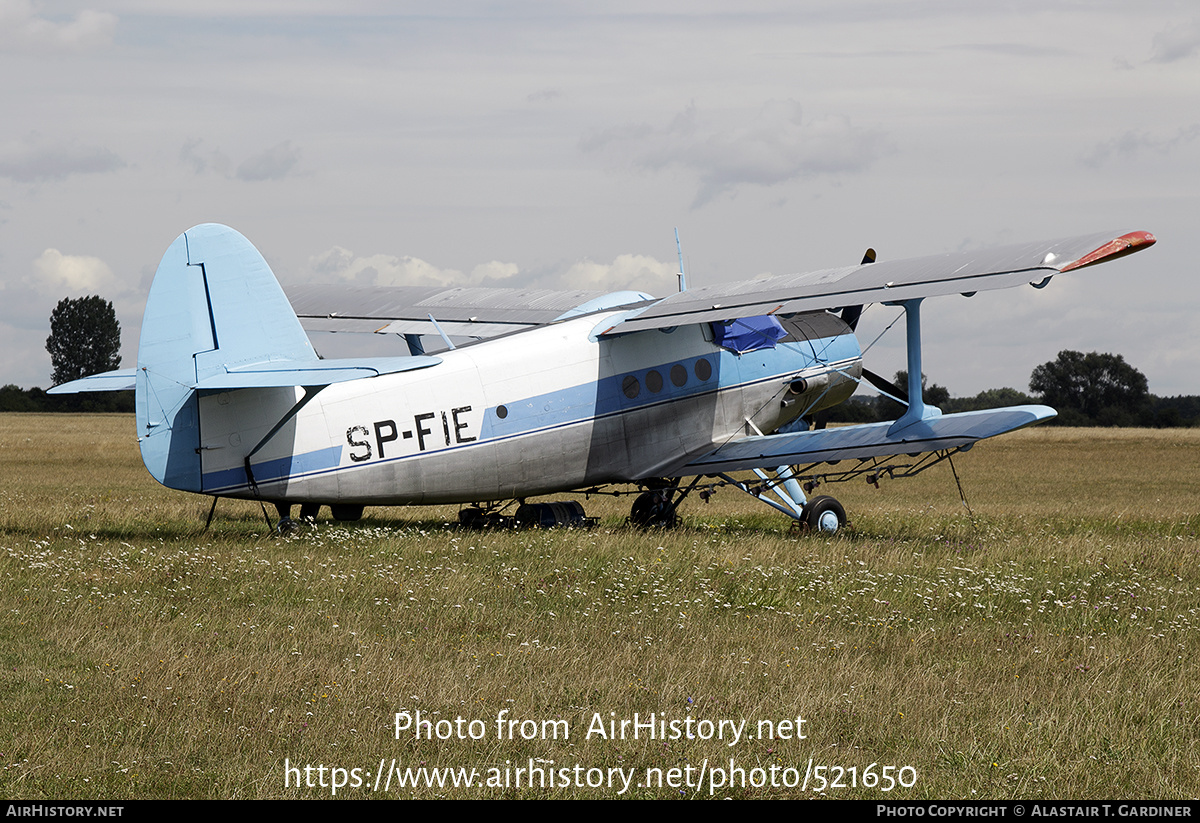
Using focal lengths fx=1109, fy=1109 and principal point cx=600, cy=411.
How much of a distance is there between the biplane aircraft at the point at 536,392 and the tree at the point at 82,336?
318 ft

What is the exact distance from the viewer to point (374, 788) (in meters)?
5.25

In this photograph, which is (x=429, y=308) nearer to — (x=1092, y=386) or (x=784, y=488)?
(x=784, y=488)

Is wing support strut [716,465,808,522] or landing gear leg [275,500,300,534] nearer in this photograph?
landing gear leg [275,500,300,534]

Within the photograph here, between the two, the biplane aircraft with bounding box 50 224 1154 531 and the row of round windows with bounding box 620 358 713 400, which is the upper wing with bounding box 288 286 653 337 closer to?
the biplane aircraft with bounding box 50 224 1154 531

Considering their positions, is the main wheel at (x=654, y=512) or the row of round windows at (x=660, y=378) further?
the main wheel at (x=654, y=512)

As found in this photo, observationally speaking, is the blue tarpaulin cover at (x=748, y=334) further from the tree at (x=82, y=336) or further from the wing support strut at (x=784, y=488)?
the tree at (x=82, y=336)

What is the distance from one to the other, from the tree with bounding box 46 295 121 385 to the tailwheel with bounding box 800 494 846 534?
10028cm

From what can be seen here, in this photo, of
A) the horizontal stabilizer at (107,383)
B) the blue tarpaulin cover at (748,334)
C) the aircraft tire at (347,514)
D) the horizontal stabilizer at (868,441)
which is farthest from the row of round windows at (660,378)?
the horizontal stabilizer at (107,383)

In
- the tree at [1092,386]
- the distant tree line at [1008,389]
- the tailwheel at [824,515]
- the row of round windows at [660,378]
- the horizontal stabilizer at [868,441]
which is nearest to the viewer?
the horizontal stabilizer at [868,441]

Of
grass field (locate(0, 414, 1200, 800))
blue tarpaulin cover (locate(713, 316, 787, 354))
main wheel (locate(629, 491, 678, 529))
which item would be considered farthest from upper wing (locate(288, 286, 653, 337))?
grass field (locate(0, 414, 1200, 800))

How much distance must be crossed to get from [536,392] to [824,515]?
14.4 feet

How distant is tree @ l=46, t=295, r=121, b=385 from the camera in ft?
341

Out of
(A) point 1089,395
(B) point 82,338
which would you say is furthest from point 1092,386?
(B) point 82,338

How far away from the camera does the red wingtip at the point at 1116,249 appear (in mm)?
11875
